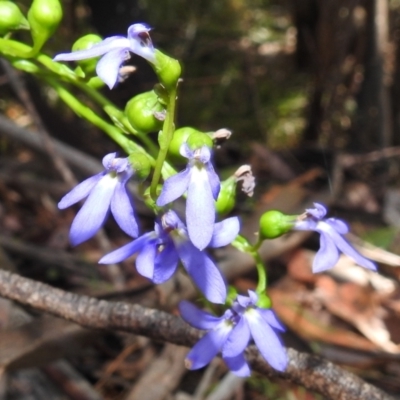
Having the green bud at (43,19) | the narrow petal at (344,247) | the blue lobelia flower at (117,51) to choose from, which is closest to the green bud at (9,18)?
the green bud at (43,19)

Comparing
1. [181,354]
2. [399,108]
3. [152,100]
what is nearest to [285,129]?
[399,108]

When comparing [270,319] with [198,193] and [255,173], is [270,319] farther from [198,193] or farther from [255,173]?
[255,173]

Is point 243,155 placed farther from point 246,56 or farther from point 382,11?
point 382,11

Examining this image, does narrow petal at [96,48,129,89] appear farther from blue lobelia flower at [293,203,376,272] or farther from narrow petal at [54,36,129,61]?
blue lobelia flower at [293,203,376,272]

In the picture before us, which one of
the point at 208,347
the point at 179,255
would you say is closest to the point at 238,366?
the point at 208,347

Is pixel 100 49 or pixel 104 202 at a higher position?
pixel 100 49
